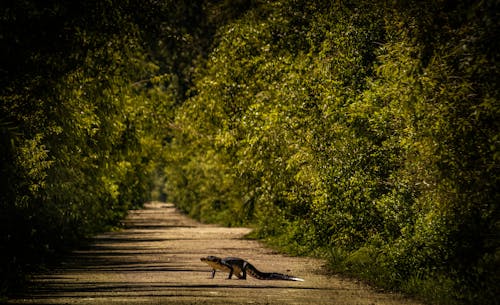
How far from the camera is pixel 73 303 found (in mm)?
15539

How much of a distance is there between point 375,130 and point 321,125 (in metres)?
3.54

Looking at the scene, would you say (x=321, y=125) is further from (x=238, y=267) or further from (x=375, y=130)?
(x=238, y=267)

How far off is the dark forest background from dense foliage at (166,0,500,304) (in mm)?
43

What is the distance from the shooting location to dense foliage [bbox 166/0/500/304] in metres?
14.5

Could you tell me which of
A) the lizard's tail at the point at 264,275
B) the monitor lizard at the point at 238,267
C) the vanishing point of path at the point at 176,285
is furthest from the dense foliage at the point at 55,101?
the lizard's tail at the point at 264,275

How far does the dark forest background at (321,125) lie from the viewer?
14.7 meters

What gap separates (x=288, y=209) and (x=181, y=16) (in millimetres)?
27697

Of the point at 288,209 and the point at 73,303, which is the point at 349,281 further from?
the point at 288,209

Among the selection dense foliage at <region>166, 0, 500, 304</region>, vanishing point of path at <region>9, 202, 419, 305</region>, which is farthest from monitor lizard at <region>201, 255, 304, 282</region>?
dense foliage at <region>166, 0, 500, 304</region>

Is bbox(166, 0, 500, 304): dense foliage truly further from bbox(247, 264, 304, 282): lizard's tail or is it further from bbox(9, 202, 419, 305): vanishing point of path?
bbox(247, 264, 304, 282): lizard's tail

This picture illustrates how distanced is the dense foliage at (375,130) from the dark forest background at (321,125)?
43 millimetres

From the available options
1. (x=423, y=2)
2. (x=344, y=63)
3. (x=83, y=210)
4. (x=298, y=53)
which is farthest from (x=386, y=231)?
(x=83, y=210)

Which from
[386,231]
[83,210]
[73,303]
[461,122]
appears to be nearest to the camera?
[461,122]

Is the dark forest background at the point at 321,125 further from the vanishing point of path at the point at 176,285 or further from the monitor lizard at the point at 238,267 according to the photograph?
the monitor lizard at the point at 238,267
